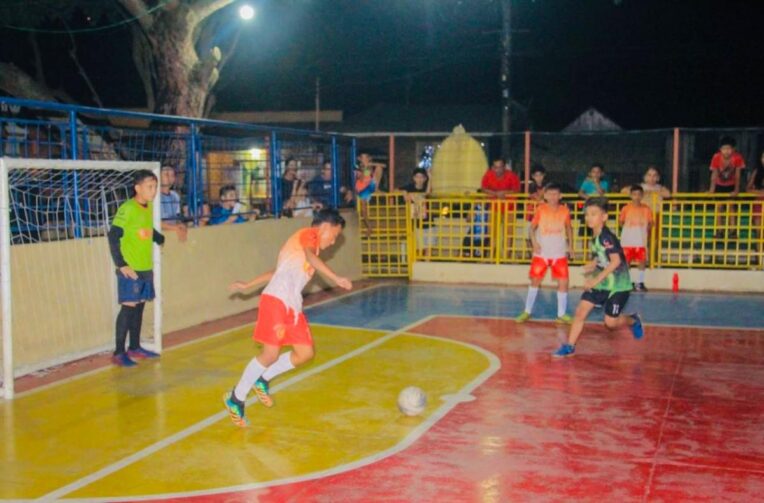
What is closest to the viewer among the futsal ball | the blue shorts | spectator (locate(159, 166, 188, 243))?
the futsal ball

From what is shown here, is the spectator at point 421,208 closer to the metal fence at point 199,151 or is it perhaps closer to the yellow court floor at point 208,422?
the metal fence at point 199,151

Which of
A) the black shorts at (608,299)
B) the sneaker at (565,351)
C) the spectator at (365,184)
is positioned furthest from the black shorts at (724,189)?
the sneaker at (565,351)

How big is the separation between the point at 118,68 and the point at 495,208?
2221cm

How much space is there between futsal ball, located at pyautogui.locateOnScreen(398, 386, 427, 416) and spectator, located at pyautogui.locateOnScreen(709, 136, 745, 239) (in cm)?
1091

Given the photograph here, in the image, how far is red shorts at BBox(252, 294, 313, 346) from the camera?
768 centimetres

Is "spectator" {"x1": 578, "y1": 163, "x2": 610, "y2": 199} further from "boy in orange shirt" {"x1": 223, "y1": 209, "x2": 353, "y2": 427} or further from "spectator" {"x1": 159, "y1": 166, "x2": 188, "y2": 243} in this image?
"boy in orange shirt" {"x1": 223, "y1": 209, "x2": 353, "y2": 427}

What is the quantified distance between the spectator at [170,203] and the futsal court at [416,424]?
5.00 ft

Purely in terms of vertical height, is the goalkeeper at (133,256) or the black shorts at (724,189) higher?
the black shorts at (724,189)

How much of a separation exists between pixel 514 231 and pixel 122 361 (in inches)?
381

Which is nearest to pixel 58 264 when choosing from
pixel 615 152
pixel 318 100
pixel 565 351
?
pixel 565 351

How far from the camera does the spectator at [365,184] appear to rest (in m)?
18.2

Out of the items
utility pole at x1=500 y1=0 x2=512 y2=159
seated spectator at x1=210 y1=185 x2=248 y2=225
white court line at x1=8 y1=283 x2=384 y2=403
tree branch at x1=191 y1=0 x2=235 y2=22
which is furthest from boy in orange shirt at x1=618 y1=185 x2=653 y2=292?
tree branch at x1=191 y1=0 x2=235 y2=22

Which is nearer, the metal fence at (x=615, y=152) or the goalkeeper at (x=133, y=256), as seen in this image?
the goalkeeper at (x=133, y=256)

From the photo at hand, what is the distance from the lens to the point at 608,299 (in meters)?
10.7
